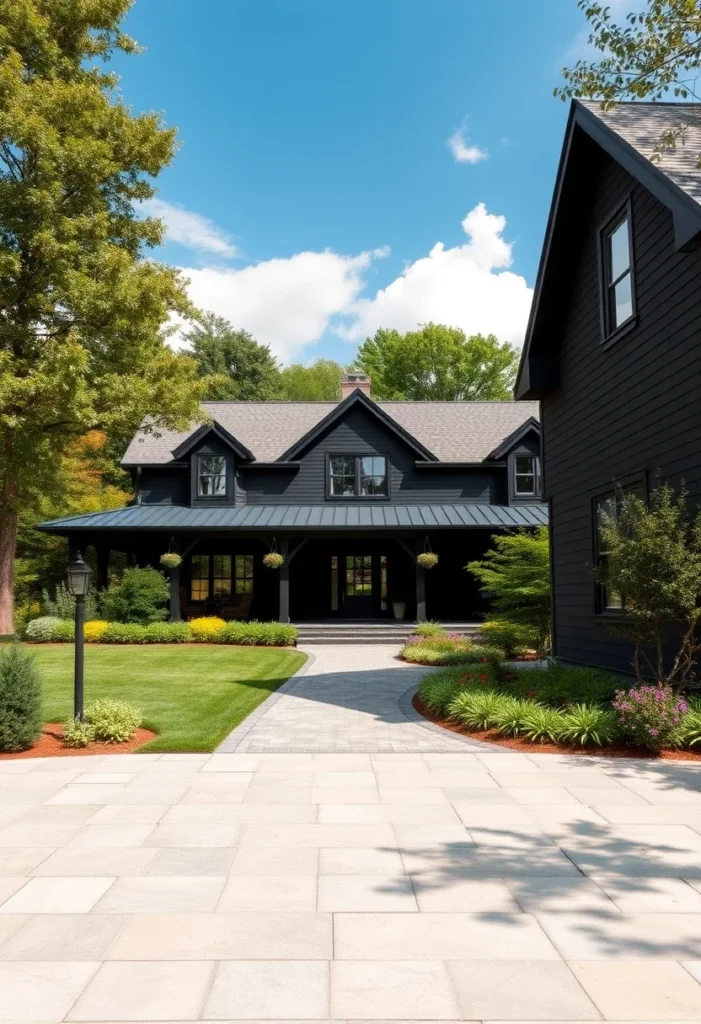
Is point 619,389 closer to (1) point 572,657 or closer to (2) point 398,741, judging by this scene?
(1) point 572,657

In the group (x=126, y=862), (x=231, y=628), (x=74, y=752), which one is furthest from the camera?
(x=231, y=628)

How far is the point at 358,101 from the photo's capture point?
14820mm

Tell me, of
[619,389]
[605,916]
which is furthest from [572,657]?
[605,916]

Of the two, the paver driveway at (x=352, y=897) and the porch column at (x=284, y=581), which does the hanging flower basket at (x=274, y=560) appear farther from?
the paver driveway at (x=352, y=897)

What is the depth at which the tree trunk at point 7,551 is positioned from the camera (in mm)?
20500

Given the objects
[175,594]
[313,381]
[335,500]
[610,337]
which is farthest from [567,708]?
[313,381]

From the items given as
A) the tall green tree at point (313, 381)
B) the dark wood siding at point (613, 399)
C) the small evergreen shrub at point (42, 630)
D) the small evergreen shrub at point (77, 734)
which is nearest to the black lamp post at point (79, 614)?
the small evergreen shrub at point (77, 734)

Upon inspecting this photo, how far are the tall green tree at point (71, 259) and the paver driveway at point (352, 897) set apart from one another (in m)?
14.3

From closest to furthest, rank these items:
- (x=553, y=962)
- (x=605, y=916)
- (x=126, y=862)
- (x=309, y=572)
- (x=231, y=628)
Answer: (x=553, y=962) < (x=605, y=916) < (x=126, y=862) < (x=231, y=628) < (x=309, y=572)

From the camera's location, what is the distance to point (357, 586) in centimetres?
2491

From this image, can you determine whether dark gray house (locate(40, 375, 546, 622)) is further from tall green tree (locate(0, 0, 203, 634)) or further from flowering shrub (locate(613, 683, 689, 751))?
flowering shrub (locate(613, 683, 689, 751))

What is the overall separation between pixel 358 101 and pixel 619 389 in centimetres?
834

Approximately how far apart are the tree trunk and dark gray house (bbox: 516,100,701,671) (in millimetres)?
14413

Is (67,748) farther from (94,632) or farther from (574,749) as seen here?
(94,632)
